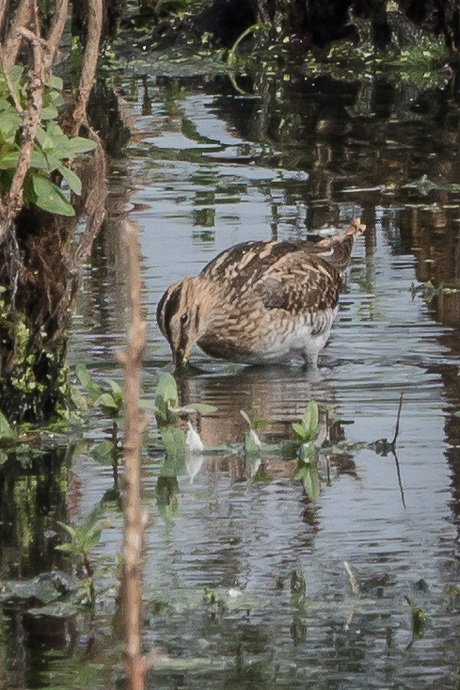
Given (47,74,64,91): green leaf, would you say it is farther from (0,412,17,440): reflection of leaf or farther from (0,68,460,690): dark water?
(0,68,460,690): dark water

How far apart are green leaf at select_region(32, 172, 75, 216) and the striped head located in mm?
2213

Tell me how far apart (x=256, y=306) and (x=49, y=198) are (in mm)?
2976

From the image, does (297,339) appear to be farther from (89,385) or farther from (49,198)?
(49,198)

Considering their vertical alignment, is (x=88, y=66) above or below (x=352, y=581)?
above

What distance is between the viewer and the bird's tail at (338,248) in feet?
30.8

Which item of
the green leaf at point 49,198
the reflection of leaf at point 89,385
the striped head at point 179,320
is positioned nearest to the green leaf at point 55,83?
the green leaf at point 49,198

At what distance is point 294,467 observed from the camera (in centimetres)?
625

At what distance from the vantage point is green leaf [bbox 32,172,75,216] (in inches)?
234

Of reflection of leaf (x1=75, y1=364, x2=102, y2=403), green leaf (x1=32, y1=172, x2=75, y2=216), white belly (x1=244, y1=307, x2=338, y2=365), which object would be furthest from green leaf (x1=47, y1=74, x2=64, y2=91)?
white belly (x1=244, y1=307, x2=338, y2=365)

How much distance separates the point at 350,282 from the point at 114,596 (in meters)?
4.89

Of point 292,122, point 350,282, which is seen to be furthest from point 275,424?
point 292,122

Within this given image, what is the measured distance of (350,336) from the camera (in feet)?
28.0

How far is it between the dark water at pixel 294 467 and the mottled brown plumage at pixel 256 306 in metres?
0.16

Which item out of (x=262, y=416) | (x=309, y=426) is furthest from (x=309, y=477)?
(x=262, y=416)
